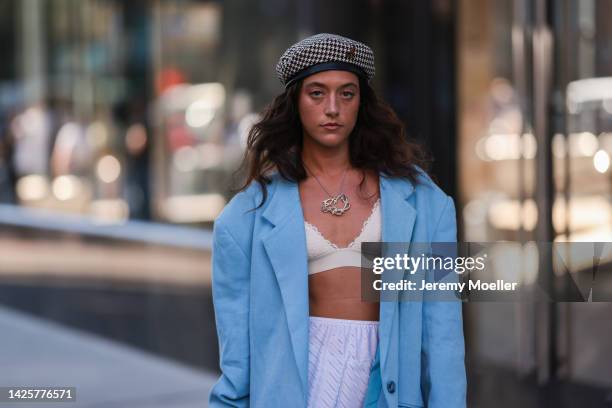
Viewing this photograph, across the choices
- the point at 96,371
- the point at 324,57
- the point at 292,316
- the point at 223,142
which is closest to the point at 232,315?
the point at 292,316

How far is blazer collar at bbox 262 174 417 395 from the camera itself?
2.78m

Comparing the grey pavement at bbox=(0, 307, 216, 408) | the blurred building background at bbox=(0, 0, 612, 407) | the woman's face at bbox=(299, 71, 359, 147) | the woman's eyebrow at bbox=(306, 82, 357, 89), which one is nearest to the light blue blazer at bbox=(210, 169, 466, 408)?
the woman's face at bbox=(299, 71, 359, 147)

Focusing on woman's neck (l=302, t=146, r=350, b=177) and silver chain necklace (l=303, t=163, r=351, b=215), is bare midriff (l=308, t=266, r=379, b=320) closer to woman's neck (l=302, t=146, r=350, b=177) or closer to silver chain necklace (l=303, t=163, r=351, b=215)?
silver chain necklace (l=303, t=163, r=351, b=215)

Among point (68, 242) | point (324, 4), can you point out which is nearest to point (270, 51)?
point (324, 4)

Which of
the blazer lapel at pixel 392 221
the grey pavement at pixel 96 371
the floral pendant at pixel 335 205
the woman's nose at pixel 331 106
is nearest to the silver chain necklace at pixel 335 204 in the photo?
the floral pendant at pixel 335 205

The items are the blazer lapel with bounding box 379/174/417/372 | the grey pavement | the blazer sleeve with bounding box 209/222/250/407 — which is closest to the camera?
the blazer lapel with bounding box 379/174/417/372

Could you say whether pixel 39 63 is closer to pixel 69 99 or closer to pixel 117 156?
pixel 69 99

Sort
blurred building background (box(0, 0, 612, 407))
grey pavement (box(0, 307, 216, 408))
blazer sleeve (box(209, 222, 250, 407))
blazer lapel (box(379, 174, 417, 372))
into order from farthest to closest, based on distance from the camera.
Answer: grey pavement (box(0, 307, 216, 408)), blurred building background (box(0, 0, 612, 407)), blazer sleeve (box(209, 222, 250, 407)), blazer lapel (box(379, 174, 417, 372))

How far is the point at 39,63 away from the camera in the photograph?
12.8m

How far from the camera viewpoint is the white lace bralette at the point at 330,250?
2859mm

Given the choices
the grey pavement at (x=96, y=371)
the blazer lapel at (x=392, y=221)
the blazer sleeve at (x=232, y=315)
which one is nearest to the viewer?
the blazer lapel at (x=392, y=221)

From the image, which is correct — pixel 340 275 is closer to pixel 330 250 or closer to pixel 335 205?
pixel 330 250

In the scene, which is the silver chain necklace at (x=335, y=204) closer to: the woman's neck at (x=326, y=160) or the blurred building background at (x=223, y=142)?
the woman's neck at (x=326, y=160)

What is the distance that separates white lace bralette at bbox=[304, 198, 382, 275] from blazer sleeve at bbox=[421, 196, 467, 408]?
198 millimetres
